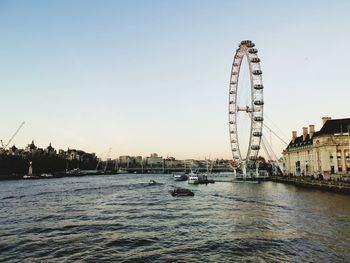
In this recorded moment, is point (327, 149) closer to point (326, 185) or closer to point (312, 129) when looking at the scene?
point (312, 129)

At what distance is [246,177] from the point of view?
4459 inches

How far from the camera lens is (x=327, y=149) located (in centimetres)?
9088

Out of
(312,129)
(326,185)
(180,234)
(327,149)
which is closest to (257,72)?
(327,149)

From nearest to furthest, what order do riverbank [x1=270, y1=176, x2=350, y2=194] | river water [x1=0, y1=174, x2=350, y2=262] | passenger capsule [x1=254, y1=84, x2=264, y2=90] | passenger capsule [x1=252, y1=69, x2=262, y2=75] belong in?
river water [x1=0, y1=174, x2=350, y2=262], riverbank [x1=270, y1=176, x2=350, y2=194], passenger capsule [x1=252, y1=69, x2=262, y2=75], passenger capsule [x1=254, y1=84, x2=264, y2=90]

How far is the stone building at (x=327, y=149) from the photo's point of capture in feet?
291

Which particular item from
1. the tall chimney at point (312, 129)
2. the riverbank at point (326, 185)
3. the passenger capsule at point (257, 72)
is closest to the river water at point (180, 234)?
the riverbank at point (326, 185)

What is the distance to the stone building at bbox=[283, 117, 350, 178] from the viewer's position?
8881cm

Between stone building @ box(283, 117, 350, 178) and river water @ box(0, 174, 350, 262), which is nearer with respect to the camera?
river water @ box(0, 174, 350, 262)

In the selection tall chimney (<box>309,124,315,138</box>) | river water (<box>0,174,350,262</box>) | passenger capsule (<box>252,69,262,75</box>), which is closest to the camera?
river water (<box>0,174,350,262</box>)

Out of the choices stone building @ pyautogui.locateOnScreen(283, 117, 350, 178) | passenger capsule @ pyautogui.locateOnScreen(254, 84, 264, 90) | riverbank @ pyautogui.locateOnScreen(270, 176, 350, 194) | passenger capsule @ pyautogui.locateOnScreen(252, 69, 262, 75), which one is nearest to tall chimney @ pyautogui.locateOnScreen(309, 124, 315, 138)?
stone building @ pyautogui.locateOnScreen(283, 117, 350, 178)

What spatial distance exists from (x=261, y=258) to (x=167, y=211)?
2285cm

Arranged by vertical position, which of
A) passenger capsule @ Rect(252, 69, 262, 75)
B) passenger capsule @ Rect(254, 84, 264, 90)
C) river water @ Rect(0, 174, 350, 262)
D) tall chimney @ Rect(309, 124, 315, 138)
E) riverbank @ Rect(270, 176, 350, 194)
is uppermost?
passenger capsule @ Rect(252, 69, 262, 75)

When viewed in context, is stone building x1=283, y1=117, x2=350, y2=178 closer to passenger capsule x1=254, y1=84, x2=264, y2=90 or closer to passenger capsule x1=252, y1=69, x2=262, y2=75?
passenger capsule x1=254, y1=84, x2=264, y2=90

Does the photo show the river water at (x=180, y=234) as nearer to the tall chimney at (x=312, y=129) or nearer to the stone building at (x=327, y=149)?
the stone building at (x=327, y=149)
